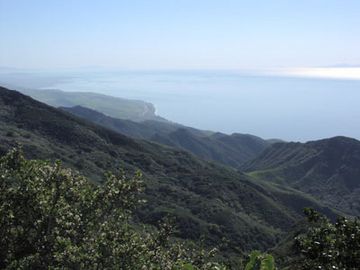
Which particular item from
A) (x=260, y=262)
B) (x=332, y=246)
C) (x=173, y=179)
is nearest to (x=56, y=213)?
(x=260, y=262)

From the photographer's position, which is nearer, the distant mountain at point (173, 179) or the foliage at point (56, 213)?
the foliage at point (56, 213)

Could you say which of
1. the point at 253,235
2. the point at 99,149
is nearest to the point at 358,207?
the point at 253,235

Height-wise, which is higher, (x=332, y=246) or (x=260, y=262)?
(x=332, y=246)

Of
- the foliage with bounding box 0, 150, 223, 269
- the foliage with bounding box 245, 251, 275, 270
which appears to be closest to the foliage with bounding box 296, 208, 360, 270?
the foliage with bounding box 245, 251, 275, 270

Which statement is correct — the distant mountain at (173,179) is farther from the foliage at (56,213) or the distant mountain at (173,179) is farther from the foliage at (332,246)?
the foliage at (332,246)

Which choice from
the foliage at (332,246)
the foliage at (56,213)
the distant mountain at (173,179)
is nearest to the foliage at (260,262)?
the foliage at (332,246)

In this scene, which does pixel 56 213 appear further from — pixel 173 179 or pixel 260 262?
pixel 173 179
